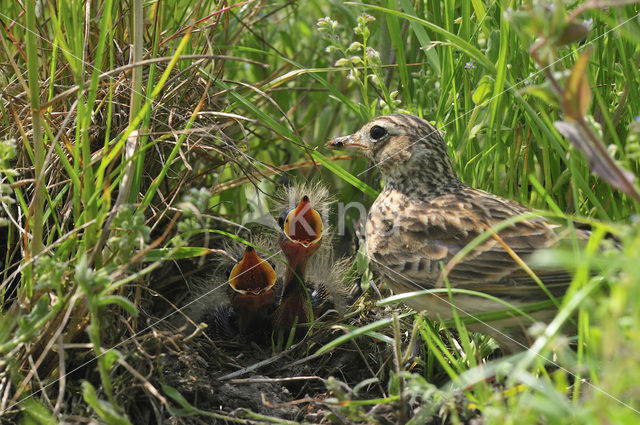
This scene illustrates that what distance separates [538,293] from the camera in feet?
8.45

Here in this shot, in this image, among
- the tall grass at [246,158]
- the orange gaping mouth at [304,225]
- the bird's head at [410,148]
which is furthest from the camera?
the bird's head at [410,148]

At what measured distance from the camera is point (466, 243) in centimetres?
275

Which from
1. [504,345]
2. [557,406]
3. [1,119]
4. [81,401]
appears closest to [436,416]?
[504,345]

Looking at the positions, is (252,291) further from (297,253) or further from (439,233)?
(439,233)

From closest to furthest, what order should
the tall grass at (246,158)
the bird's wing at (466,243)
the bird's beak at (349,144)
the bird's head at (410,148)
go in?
the tall grass at (246,158) < the bird's wing at (466,243) < the bird's head at (410,148) < the bird's beak at (349,144)

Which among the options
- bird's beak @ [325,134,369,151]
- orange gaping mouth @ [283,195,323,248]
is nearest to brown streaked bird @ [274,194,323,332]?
orange gaping mouth @ [283,195,323,248]

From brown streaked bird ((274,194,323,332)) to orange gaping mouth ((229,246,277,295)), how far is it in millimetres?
90

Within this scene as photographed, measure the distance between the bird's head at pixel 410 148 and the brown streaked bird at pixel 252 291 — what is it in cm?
70

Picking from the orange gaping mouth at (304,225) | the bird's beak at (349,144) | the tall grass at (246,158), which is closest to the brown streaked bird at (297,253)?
the orange gaping mouth at (304,225)

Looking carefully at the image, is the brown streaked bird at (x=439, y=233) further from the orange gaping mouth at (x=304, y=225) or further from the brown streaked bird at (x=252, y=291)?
the brown streaked bird at (x=252, y=291)

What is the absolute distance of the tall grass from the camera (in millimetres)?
1891

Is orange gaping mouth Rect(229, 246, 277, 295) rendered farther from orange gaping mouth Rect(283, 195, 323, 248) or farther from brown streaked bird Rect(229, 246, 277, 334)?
orange gaping mouth Rect(283, 195, 323, 248)

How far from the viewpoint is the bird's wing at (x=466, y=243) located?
2609mm

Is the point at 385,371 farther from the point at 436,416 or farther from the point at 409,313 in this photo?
the point at 436,416
